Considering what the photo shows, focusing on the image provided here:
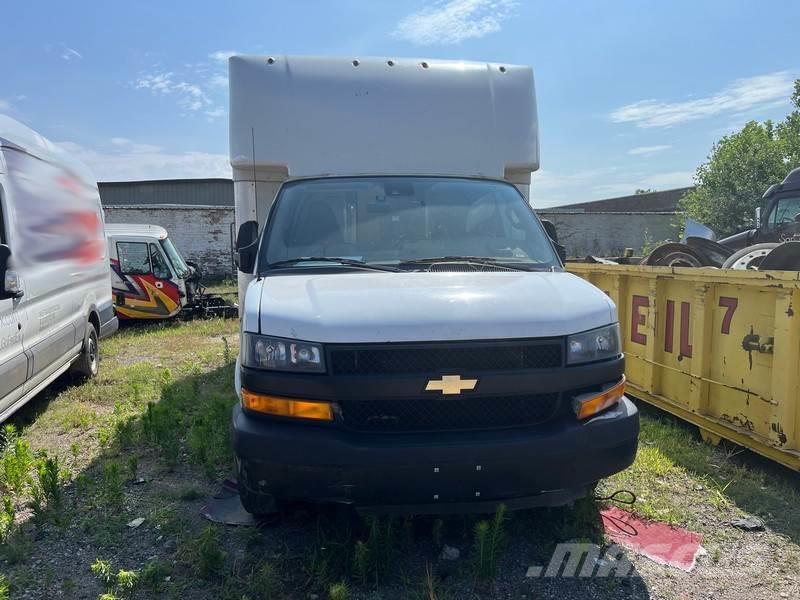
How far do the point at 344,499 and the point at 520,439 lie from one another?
0.83 metres

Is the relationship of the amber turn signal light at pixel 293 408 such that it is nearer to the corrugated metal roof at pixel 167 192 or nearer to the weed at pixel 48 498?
the weed at pixel 48 498

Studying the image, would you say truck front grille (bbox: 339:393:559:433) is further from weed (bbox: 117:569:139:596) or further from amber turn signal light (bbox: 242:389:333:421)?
weed (bbox: 117:569:139:596)

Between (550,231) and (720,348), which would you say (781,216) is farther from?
(550,231)

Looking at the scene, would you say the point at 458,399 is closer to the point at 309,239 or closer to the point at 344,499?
the point at 344,499

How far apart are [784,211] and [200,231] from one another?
17.3m

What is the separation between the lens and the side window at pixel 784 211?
10.9 metres

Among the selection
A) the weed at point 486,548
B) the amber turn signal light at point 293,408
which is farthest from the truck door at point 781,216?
the amber turn signal light at point 293,408

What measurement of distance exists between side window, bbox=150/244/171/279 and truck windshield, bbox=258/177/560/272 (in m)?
8.78

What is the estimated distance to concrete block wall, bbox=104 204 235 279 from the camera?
2036 cm

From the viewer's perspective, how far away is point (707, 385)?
459 cm

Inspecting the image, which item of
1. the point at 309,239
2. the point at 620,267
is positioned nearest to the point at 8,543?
the point at 309,239

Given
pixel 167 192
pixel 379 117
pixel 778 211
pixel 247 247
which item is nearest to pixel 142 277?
pixel 379 117

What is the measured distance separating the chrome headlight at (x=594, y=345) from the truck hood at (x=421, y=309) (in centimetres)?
4

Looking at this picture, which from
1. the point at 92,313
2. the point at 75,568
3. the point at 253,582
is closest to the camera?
the point at 253,582
